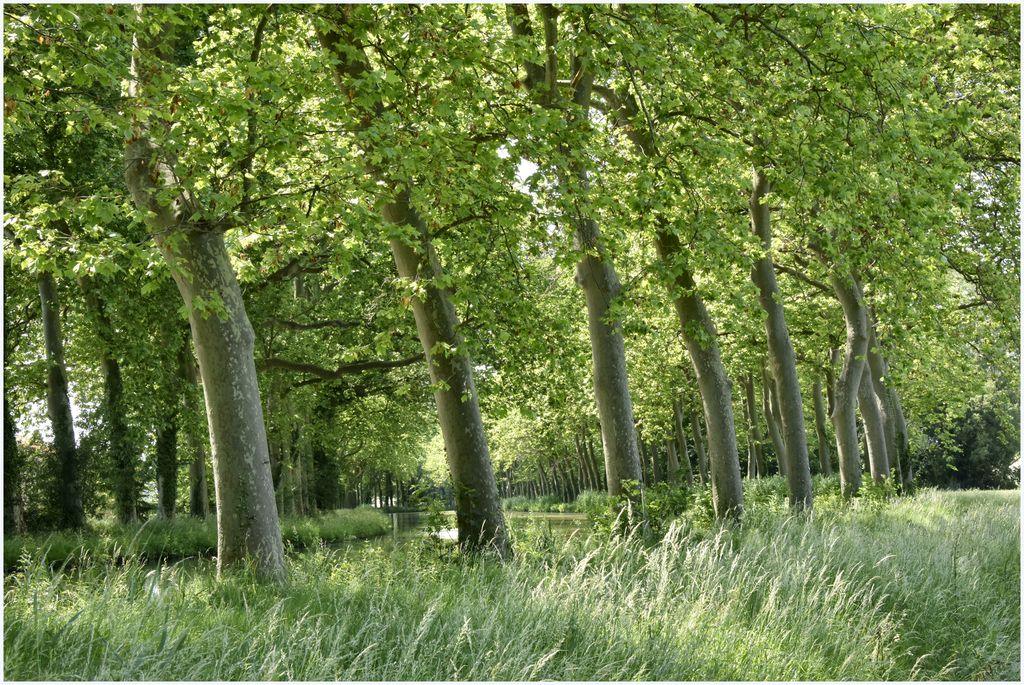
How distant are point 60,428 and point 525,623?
706 inches

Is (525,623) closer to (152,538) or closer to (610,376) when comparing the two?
(610,376)

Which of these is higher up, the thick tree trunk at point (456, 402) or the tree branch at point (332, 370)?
the tree branch at point (332, 370)

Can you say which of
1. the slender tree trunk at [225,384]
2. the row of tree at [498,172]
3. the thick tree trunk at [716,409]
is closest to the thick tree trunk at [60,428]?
the row of tree at [498,172]

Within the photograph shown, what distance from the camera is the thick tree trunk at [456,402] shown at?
38.7 feet

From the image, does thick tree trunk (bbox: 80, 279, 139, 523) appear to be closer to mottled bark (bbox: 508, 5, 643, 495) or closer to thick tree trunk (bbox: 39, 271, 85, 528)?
thick tree trunk (bbox: 39, 271, 85, 528)

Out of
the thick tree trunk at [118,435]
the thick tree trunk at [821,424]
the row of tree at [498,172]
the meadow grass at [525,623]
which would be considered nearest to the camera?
the meadow grass at [525,623]

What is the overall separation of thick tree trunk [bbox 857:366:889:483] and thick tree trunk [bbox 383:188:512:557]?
47.2ft

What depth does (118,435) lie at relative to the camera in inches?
848

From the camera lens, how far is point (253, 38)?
37.0 feet

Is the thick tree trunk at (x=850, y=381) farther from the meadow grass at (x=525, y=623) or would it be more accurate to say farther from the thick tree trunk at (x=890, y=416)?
the meadow grass at (x=525, y=623)

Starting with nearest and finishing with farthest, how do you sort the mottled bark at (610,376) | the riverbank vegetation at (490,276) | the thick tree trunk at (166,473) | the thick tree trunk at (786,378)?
the riverbank vegetation at (490,276), the mottled bark at (610,376), the thick tree trunk at (786,378), the thick tree trunk at (166,473)

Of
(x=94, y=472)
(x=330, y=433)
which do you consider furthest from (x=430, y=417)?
(x=94, y=472)

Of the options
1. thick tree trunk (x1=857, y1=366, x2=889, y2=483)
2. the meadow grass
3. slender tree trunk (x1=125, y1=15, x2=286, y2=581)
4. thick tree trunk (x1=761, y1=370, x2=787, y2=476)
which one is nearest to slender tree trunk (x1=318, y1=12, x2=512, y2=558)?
the meadow grass

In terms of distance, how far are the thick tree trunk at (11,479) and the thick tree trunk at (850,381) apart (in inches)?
698
